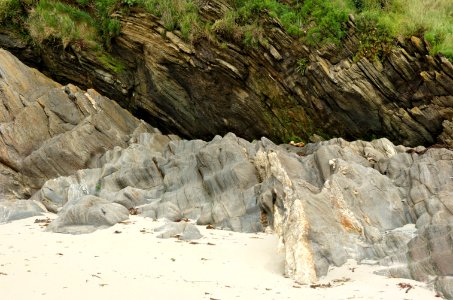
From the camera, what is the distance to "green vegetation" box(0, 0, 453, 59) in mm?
13539

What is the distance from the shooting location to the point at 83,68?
60.9 feet

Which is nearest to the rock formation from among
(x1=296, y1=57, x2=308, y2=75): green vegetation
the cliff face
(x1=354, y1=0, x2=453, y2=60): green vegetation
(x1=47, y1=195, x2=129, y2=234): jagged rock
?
(x1=47, y1=195, x2=129, y2=234): jagged rock

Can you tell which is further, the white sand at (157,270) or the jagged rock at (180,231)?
the jagged rock at (180,231)

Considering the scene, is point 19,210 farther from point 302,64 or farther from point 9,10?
point 9,10

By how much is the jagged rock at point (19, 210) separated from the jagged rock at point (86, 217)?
1372mm

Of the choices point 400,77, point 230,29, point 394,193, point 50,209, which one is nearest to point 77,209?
point 50,209

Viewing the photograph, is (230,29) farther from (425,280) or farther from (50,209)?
(425,280)

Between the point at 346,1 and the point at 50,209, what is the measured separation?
1064cm

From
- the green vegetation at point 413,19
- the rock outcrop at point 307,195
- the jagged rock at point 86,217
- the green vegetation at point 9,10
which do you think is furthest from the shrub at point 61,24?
the green vegetation at point 413,19

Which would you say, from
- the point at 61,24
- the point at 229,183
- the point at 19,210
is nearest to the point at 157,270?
the point at 229,183

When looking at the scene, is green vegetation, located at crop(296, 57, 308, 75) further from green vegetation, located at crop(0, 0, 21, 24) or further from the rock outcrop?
green vegetation, located at crop(0, 0, 21, 24)

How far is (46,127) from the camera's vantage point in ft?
53.2

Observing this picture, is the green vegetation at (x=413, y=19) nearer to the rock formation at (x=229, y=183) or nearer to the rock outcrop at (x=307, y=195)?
the rock formation at (x=229, y=183)

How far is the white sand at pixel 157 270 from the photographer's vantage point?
21.6 ft
